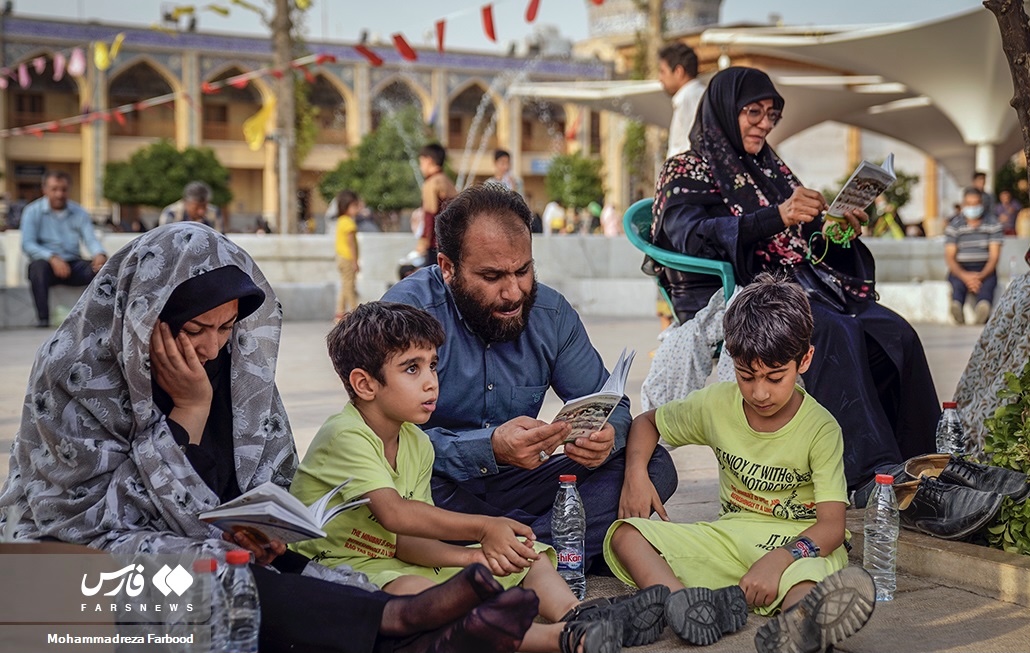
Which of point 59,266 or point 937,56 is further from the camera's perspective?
point 937,56

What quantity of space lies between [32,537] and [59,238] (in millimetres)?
9207

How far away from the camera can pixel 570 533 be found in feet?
10.7

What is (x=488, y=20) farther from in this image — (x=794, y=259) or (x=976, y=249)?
(x=794, y=259)

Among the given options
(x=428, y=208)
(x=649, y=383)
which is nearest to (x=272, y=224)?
(x=428, y=208)

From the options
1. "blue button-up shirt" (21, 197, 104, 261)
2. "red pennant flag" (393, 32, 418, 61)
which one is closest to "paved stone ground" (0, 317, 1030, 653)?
"blue button-up shirt" (21, 197, 104, 261)

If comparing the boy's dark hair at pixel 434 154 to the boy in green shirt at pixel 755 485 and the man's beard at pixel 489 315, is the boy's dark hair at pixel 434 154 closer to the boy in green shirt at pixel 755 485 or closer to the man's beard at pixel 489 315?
the man's beard at pixel 489 315

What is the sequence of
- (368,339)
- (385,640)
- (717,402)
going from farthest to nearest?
1. (717,402)
2. (368,339)
3. (385,640)

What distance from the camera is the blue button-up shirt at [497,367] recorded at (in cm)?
342

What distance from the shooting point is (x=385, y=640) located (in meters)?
2.54

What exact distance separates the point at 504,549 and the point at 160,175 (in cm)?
3776

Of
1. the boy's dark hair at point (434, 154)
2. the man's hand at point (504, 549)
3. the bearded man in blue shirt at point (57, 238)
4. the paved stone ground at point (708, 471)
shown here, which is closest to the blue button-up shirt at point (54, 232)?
the bearded man in blue shirt at point (57, 238)

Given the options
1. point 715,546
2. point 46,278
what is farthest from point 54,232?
point 715,546

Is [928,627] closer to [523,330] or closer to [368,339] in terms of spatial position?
[523,330]

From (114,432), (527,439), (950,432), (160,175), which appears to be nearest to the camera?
(114,432)
